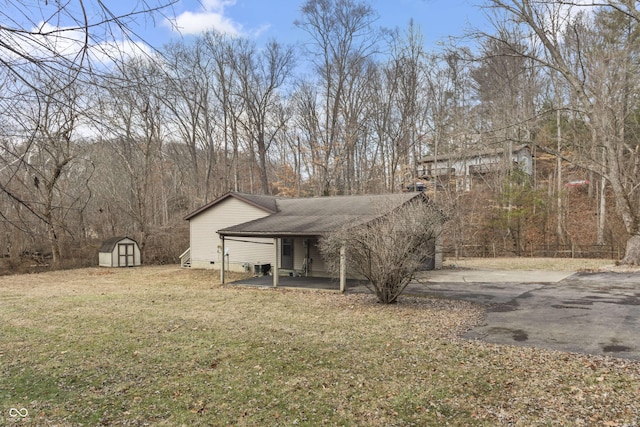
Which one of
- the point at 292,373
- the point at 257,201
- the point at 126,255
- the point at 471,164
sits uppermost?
the point at 471,164

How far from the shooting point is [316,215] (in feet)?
54.6

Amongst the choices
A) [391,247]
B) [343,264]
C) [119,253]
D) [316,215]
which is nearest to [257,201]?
[316,215]

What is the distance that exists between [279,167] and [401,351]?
96.1 feet

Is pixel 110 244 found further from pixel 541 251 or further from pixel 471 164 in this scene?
pixel 471 164

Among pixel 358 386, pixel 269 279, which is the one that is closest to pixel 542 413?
pixel 358 386

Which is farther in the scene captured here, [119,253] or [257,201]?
[119,253]

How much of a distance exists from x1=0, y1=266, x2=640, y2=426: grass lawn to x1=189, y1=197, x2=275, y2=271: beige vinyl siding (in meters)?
9.07

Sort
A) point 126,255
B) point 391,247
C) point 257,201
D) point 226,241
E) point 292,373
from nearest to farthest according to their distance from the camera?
point 292,373
point 391,247
point 257,201
point 226,241
point 126,255

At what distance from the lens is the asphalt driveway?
22.7ft

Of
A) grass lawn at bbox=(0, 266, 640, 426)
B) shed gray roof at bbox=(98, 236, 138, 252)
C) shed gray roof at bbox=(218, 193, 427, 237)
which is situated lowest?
grass lawn at bbox=(0, 266, 640, 426)

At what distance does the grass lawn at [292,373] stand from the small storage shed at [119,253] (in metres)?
13.2

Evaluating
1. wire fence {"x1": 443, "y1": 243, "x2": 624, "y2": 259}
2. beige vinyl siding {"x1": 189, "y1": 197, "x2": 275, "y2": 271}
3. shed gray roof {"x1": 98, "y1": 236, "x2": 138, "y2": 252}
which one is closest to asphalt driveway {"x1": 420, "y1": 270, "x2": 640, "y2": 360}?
wire fence {"x1": 443, "y1": 243, "x2": 624, "y2": 259}

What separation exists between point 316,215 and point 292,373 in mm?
11267

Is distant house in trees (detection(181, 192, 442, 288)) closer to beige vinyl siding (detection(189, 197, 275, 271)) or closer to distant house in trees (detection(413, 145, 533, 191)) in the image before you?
beige vinyl siding (detection(189, 197, 275, 271))
